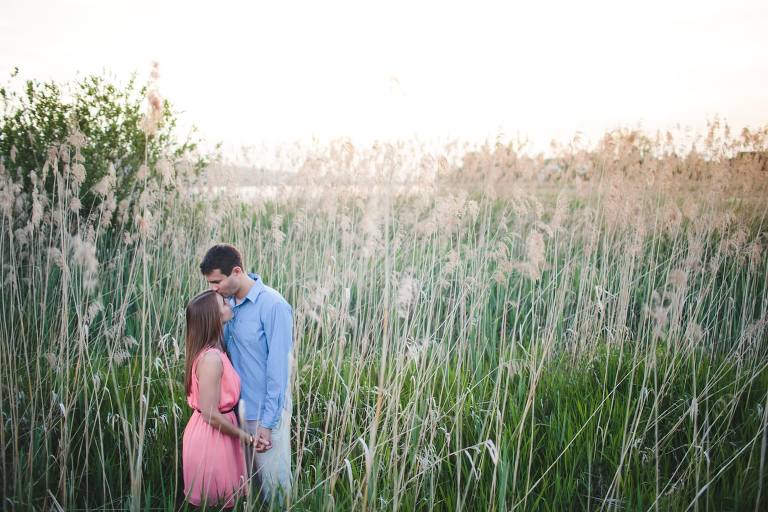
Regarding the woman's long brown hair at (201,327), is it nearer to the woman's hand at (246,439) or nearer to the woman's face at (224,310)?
the woman's face at (224,310)

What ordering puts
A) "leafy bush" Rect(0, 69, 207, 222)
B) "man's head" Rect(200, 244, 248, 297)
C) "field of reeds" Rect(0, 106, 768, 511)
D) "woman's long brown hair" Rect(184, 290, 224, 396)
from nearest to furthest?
"field of reeds" Rect(0, 106, 768, 511) < "woman's long brown hair" Rect(184, 290, 224, 396) < "man's head" Rect(200, 244, 248, 297) < "leafy bush" Rect(0, 69, 207, 222)

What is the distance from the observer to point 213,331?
7.75 feet

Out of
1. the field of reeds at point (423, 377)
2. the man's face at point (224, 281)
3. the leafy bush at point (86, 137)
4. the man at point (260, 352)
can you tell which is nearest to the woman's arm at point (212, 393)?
the man at point (260, 352)

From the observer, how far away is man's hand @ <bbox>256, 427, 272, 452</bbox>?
2.32m

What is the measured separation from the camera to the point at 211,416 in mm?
2250

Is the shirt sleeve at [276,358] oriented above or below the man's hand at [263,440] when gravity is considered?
above

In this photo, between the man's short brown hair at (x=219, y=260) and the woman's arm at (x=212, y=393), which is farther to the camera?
the man's short brown hair at (x=219, y=260)

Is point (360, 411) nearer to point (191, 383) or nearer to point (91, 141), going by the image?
point (191, 383)

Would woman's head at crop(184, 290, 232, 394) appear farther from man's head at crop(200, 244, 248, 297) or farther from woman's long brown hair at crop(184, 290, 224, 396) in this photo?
man's head at crop(200, 244, 248, 297)

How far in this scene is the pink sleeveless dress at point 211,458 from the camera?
223 cm

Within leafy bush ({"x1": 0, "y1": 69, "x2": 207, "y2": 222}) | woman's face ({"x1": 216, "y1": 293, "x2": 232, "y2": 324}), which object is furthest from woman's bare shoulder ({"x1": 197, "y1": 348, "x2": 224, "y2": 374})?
leafy bush ({"x1": 0, "y1": 69, "x2": 207, "y2": 222})

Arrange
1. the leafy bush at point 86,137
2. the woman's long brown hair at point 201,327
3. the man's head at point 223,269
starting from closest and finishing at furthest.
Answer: the woman's long brown hair at point 201,327 < the man's head at point 223,269 < the leafy bush at point 86,137

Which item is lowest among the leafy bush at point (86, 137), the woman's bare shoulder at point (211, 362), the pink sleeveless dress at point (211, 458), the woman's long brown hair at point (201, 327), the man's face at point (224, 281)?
the pink sleeveless dress at point (211, 458)

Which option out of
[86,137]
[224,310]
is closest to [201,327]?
[224,310]
